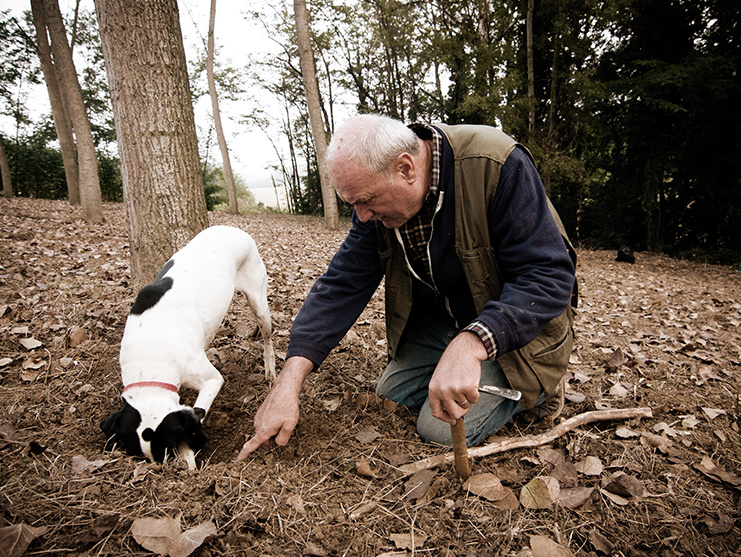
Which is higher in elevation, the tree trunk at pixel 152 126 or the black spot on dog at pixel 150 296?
the tree trunk at pixel 152 126

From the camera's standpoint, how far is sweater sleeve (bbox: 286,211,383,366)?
7.75ft

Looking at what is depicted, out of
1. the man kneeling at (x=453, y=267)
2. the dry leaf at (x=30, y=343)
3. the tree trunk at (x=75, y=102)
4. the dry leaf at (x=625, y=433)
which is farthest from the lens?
the tree trunk at (x=75, y=102)

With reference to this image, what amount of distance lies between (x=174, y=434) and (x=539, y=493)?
187 cm

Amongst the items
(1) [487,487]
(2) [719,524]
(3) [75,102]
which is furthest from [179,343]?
(3) [75,102]

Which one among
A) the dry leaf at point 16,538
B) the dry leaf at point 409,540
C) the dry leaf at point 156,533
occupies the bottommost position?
the dry leaf at point 409,540

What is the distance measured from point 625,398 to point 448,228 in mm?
2008

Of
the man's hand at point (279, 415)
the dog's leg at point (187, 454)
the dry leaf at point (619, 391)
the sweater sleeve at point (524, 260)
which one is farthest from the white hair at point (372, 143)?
the dry leaf at point (619, 391)

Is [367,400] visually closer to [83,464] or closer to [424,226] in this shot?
[424,226]

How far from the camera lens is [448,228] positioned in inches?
87.2

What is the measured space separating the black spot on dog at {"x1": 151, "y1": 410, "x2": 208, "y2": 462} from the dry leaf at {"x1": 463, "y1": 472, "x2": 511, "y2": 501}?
4.86 ft

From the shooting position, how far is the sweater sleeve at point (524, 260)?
1792 millimetres

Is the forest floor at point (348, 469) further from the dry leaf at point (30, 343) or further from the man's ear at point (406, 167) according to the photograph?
the man's ear at point (406, 167)

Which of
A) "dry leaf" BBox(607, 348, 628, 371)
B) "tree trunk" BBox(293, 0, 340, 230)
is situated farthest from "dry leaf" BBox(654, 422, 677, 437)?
"tree trunk" BBox(293, 0, 340, 230)

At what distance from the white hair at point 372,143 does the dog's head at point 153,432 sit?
1621mm
